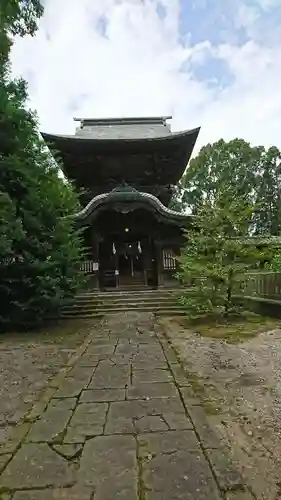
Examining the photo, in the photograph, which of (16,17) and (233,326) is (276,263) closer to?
(233,326)

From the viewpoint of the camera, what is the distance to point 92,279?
13.5 meters

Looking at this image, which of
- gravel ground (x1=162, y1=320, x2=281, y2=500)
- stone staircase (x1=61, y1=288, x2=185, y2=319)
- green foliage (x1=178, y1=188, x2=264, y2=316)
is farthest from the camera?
stone staircase (x1=61, y1=288, x2=185, y2=319)

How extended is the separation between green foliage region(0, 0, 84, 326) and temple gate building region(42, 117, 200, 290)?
4009 mm

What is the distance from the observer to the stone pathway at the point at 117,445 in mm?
2066

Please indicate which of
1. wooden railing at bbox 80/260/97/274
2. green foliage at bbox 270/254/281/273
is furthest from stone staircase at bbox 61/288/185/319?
green foliage at bbox 270/254/281/273

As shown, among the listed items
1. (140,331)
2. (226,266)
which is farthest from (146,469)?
(226,266)

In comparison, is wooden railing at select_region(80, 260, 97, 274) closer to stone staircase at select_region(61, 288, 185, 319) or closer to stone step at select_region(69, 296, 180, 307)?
stone staircase at select_region(61, 288, 185, 319)

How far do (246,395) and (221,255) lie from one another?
5.06 metres

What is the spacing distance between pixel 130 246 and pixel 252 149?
24487 millimetres

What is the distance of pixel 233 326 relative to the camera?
8.24 metres

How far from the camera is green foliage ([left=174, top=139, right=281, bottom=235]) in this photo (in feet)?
116

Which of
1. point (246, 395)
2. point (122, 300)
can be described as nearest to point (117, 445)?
point (246, 395)

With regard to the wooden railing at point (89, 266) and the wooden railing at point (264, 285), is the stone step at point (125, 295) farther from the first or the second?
the wooden railing at point (264, 285)

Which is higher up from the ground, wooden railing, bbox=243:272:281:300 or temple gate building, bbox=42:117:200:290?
temple gate building, bbox=42:117:200:290
